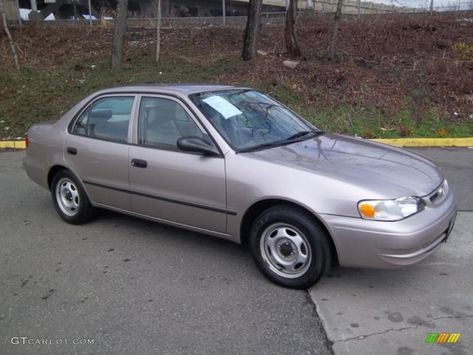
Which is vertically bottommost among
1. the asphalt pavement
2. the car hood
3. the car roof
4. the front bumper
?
the asphalt pavement

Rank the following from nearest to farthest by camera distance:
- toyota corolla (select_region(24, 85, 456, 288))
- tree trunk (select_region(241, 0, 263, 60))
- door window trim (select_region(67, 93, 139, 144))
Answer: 1. toyota corolla (select_region(24, 85, 456, 288))
2. door window trim (select_region(67, 93, 139, 144))
3. tree trunk (select_region(241, 0, 263, 60))

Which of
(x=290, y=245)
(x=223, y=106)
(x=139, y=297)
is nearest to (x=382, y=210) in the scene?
A: (x=290, y=245)

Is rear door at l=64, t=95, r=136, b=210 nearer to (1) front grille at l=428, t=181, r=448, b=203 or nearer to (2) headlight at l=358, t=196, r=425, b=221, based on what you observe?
(2) headlight at l=358, t=196, r=425, b=221

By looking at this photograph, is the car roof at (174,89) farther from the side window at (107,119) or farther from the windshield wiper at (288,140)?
the windshield wiper at (288,140)

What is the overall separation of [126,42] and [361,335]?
48.8ft

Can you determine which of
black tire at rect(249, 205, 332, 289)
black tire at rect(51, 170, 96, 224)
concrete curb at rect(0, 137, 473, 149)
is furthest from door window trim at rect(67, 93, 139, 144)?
concrete curb at rect(0, 137, 473, 149)

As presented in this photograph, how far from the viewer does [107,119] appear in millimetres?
4969

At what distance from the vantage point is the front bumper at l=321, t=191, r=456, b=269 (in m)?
3.35

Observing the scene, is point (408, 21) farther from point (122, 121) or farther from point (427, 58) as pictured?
point (122, 121)

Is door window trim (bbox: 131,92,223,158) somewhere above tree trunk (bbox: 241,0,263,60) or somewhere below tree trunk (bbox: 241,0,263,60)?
below

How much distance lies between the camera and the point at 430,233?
3498mm

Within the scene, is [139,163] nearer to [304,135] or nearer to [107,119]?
[107,119]

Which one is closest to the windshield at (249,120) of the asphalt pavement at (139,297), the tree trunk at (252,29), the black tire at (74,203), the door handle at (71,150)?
the asphalt pavement at (139,297)

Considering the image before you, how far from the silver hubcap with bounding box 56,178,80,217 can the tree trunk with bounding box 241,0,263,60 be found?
8.94 m
